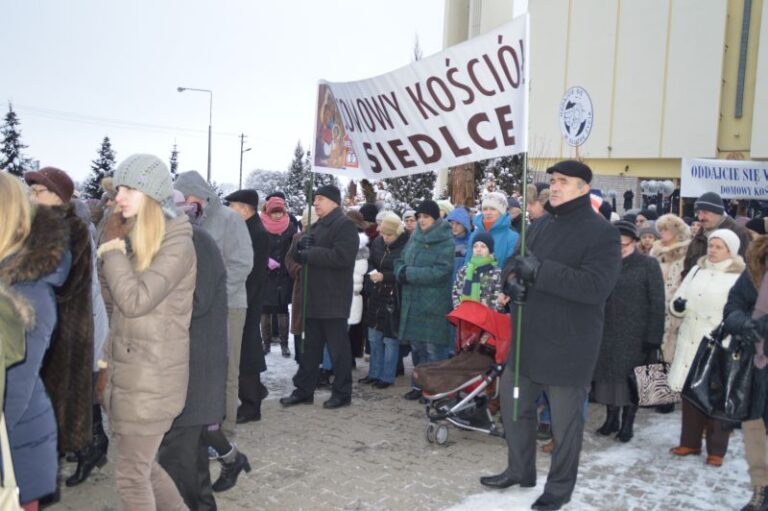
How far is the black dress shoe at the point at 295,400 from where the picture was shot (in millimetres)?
7191

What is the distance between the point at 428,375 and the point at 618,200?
26.9m

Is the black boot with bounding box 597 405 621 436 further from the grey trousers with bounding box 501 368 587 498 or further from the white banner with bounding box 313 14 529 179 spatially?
the white banner with bounding box 313 14 529 179

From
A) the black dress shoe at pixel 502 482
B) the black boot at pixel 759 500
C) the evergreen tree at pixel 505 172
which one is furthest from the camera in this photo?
the evergreen tree at pixel 505 172

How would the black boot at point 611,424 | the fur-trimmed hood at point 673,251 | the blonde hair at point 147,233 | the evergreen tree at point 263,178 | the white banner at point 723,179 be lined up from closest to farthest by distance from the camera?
1. the blonde hair at point 147,233
2. the black boot at point 611,424
3. the fur-trimmed hood at point 673,251
4. the white banner at point 723,179
5. the evergreen tree at point 263,178

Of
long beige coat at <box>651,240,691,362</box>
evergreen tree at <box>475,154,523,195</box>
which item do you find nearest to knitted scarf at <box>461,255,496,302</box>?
long beige coat at <box>651,240,691,362</box>

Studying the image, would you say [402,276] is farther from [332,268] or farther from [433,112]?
[433,112]

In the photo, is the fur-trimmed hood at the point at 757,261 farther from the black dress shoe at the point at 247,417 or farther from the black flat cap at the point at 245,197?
the black dress shoe at the point at 247,417

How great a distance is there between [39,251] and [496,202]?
5153 mm

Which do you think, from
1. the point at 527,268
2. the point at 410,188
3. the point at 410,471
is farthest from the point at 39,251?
the point at 410,188

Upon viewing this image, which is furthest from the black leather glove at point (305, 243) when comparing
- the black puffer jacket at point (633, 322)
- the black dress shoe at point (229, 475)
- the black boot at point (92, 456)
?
the black puffer jacket at point (633, 322)

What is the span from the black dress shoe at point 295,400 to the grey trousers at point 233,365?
1.34 m

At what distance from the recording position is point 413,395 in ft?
25.3

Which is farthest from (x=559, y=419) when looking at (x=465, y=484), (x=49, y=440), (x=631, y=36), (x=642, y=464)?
(x=631, y=36)

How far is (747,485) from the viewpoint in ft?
18.1
